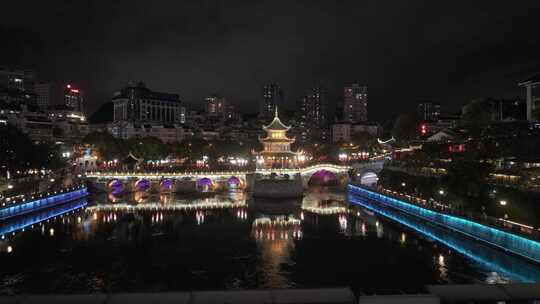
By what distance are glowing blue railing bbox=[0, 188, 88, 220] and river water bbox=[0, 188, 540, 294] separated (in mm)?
1043

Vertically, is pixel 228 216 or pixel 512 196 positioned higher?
pixel 512 196

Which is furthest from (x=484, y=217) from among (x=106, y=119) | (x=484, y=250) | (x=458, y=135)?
(x=106, y=119)

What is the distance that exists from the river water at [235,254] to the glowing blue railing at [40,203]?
3.42ft

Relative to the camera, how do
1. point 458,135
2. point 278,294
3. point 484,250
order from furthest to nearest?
Answer: point 458,135 < point 484,250 < point 278,294

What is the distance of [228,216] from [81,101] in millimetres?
142943

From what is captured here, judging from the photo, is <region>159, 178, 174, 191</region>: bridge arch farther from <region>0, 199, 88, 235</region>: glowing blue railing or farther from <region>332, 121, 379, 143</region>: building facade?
<region>332, 121, 379, 143</region>: building facade

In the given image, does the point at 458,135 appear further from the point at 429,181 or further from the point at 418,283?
the point at 418,283

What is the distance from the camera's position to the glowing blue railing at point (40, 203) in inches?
1604

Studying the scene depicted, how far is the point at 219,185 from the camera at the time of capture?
74875 mm

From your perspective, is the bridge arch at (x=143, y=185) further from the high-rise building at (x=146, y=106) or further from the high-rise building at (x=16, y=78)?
the high-rise building at (x=146, y=106)

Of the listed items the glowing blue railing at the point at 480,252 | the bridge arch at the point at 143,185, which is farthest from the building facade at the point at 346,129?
the glowing blue railing at the point at 480,252

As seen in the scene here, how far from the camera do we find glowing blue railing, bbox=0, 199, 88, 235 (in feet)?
130

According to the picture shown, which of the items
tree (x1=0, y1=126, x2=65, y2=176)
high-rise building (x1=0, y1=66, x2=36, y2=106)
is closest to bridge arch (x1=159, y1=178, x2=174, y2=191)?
tree (x1=0, y1=126, x2=65, y2=176)

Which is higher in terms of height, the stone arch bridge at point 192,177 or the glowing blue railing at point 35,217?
the stone arch bridge at point 192,177
